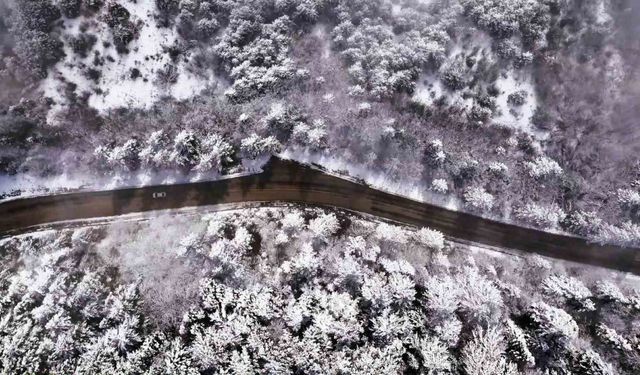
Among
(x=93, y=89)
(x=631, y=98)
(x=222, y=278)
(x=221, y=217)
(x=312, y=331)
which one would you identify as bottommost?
(x=312, y=331)

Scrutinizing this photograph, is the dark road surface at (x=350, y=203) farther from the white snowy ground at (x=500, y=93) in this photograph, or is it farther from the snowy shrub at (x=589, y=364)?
the white snowy ground at (x=500, y=93)

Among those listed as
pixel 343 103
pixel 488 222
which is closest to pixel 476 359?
pixel 488 222

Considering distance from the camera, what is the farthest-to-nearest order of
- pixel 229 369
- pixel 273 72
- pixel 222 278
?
pixel 273 72
pixel 222 278
pixel 229 369

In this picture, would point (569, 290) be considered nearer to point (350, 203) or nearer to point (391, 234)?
point (391, 234)

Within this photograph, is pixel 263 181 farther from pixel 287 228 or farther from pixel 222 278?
pixel 222 278

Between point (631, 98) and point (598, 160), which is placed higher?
point (631, 98)

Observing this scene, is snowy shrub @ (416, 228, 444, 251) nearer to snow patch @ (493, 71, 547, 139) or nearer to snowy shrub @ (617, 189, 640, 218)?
snow patch @ (493, 71, 547, 139)
